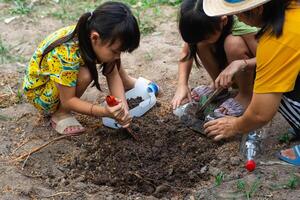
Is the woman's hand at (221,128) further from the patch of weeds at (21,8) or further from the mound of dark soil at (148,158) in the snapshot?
the patch of weeds at (21,8)

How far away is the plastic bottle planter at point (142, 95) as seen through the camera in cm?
287

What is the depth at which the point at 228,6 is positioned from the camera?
2035 millimetres

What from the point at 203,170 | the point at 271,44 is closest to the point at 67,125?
the point at 203,170

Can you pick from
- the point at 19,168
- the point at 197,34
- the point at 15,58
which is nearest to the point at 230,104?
the point at 197,34

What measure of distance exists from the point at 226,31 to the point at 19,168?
1.23 meters

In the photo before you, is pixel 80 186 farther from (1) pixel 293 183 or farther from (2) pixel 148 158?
(1) pixel 293 183

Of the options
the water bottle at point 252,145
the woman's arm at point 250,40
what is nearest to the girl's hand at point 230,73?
the woman's arm at point 250,40

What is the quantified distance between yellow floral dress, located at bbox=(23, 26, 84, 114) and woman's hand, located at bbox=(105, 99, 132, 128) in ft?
0.84

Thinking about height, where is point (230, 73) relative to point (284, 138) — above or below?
above

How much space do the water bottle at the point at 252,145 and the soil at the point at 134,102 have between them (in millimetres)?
680

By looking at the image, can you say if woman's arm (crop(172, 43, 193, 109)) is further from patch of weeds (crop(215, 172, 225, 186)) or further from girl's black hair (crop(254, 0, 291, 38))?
girl's black hair (crop(254, 0, 291, 38))

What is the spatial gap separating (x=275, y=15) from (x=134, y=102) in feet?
3.80

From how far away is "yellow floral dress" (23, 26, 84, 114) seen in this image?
2.52 meters

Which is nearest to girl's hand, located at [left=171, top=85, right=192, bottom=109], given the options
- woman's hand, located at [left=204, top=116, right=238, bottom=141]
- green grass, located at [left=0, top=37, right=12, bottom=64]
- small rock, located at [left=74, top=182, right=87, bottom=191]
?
woman's hand, located at [left=204, top=116, right=238, bottom=141]
